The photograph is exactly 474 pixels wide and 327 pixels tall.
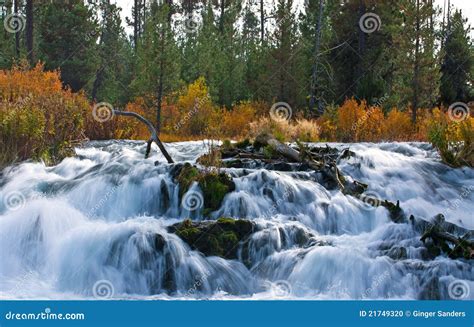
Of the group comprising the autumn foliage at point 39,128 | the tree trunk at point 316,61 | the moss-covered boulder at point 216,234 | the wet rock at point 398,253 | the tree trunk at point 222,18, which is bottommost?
the wet rock at point 398,253

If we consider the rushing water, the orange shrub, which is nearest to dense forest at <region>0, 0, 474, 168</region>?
the orange shrub

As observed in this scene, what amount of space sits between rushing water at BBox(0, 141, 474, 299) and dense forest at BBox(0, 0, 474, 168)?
123 inches

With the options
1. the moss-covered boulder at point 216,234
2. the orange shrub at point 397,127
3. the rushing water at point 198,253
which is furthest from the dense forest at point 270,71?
the moss-covered boulder at point 216,234

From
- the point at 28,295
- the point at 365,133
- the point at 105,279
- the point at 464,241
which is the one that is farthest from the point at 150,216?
the point at 365,133

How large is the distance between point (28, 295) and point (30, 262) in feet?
3.65

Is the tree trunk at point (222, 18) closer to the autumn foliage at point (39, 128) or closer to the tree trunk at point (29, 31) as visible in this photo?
the tree trunk at point (29, 31)

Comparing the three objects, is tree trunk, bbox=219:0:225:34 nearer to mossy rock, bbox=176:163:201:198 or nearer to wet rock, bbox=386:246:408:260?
mossy rock, bbox=176:163:201:198

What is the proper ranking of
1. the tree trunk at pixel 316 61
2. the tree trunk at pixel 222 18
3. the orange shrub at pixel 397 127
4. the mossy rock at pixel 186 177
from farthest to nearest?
the tree trunk at pixel 222 18 < the tree trunk at pixel 316 61 < the orange shrub at pixel 397 127 < the mossy rock at pixel 186 177

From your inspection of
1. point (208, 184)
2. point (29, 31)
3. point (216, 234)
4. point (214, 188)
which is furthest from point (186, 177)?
point (29, 31)

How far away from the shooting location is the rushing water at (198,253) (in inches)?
324

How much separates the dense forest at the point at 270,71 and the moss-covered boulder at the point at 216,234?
5112 mm

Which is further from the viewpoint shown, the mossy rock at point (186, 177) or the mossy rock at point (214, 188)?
the mossy rock at point (186, 177)

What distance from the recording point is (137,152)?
47.4ft

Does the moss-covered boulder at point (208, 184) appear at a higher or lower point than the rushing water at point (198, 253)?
higher
